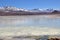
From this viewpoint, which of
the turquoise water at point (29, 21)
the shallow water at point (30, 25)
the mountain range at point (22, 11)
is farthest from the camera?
the turquoise water at point (29, 21)

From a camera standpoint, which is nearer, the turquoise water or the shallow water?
the shallow water

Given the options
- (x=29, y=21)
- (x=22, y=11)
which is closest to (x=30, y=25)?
(x=29, y=21)

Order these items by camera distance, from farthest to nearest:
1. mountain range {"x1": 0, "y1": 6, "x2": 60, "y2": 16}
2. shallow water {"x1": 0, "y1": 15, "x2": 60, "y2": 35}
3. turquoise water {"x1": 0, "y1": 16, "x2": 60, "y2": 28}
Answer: turquoise water {"x1": 0, "y1": 16, "x2": 60, "y2": 28}
shallow water {"x1": 0, "y1": 15, "x2": 60, "y2": 35}
mountain range {"x1": 0, "y1": 6, "x2": 60, "y2": 16}

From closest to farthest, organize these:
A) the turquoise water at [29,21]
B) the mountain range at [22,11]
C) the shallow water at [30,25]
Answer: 1. the mountain range at [22,11]
2. the shallow water at [30,25]
3. the turquoise water at [29,21]

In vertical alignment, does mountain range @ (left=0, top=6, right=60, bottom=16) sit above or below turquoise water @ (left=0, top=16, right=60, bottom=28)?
above

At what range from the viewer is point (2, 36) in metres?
10.8

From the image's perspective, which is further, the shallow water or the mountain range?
the shallow water

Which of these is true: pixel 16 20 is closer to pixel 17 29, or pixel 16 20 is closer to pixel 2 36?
pixel 17 29

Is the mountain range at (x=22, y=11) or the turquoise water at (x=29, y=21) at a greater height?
the mountain range at (x=22, y=11)

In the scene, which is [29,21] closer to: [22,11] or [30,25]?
[30,25]

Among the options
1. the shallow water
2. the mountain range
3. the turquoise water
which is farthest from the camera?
the turquoise water

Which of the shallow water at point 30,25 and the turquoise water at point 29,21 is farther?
the turquoise water at point 29,21

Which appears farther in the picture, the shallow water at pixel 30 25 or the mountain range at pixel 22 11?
the shallow water at pixel 30 25

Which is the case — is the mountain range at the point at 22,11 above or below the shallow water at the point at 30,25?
above
